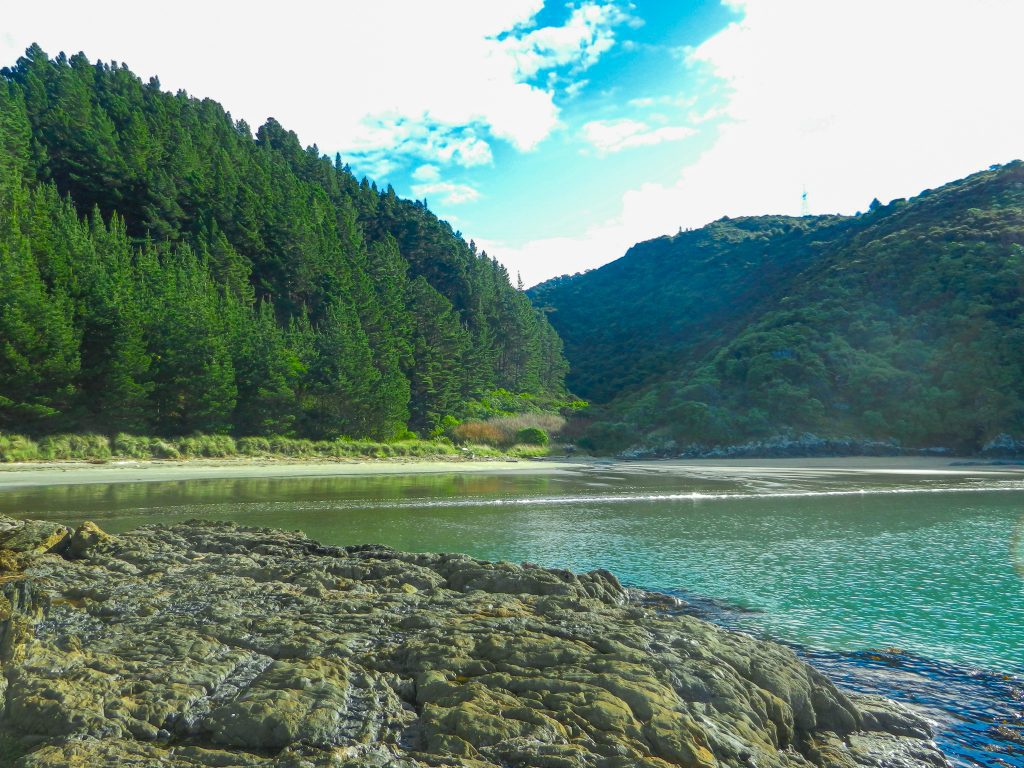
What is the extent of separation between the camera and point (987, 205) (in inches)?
2879

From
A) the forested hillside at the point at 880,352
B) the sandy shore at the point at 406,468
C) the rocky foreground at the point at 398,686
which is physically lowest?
the sandy shore at the point at 406,468

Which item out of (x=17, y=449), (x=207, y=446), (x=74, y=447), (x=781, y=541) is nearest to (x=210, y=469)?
(x=207, y=446)

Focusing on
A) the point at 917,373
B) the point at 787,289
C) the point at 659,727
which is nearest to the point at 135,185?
the point at 659,727

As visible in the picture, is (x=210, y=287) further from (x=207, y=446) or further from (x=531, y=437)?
(x=531, y=437)

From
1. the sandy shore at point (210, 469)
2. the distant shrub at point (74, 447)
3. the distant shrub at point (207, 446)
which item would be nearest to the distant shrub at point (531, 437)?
the sandy shore at point (210, 469)

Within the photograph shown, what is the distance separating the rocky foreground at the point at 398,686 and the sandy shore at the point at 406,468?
2157 cm

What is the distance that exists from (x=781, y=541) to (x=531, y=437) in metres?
43.1

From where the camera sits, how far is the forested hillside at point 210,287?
33156mm

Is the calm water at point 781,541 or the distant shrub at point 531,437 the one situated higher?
the distant shrub at point 531,437

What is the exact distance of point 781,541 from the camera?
15.9 meters

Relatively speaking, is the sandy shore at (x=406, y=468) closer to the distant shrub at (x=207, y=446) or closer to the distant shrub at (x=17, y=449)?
the distant shrub at (x=17, y=449)

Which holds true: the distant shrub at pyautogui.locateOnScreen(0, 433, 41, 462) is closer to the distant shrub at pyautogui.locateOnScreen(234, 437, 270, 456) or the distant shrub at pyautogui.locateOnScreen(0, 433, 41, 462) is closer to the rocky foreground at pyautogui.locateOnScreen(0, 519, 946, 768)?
the distant shrub at pyautogui.locateOnScreen(234, 437, 270, 456)

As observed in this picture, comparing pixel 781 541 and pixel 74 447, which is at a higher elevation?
pixel 74 447

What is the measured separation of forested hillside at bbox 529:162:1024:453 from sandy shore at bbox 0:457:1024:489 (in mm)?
5529
